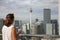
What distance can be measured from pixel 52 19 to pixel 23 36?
3.00 feet

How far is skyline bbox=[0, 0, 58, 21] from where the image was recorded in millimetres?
5484

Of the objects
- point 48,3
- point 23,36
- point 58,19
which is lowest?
point 23,36

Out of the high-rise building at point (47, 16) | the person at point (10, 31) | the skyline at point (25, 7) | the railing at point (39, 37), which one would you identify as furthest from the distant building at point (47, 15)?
the person at point (10, 31)

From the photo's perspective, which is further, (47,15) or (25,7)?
(25,7)

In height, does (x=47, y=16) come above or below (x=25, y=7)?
below

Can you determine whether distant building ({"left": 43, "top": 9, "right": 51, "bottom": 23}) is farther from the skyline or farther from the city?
the skyline

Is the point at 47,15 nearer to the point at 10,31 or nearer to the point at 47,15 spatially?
the point at 47,15

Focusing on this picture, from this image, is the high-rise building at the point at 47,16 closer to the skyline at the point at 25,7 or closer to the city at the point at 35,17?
the city at the point at 35,17

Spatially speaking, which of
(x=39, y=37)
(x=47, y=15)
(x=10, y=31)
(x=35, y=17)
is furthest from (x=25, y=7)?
(x=10, y=31)

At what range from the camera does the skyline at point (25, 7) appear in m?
5.48

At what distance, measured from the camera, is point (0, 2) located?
18.4ft

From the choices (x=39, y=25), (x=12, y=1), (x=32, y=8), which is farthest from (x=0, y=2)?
(x=39, y=25)

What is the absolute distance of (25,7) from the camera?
5.55 meters

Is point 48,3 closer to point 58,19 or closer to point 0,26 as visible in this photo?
point 58,19
